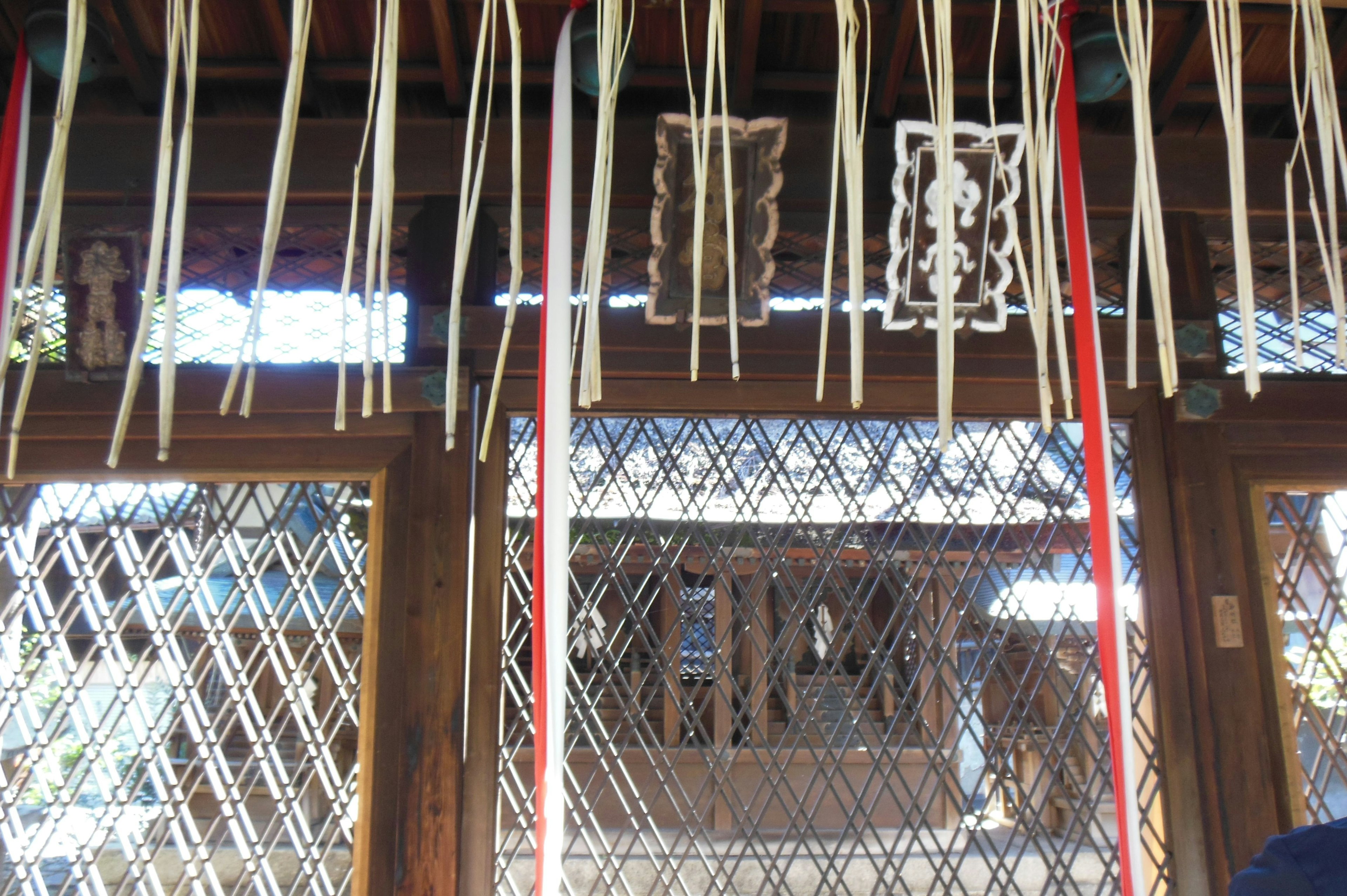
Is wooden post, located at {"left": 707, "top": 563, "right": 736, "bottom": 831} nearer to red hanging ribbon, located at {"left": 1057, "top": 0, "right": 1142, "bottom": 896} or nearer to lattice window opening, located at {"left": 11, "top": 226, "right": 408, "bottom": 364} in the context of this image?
lattice window opening, located at {"left": 11, "top": 226, "right": 408, "bottom": 364}

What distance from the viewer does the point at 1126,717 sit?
175cm

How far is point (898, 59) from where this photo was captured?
2.87 meters

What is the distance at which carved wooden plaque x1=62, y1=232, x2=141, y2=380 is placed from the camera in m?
2.88

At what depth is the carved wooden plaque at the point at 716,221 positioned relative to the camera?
9.02 feet

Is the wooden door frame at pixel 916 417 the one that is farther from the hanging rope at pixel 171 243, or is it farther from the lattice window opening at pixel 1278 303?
the hanging rope at pixel 171 243

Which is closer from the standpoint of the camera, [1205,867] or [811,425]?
[1205,867]

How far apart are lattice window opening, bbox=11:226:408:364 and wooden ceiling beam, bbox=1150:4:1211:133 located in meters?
2.47

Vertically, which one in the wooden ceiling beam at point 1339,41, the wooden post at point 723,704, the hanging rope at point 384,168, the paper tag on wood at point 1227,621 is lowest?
the wooden post at point 723,704

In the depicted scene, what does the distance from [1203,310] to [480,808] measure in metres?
2.70

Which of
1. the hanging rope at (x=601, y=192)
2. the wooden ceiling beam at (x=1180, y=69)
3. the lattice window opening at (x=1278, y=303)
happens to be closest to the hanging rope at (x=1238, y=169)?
the hanging rope at (x=601, y=192)

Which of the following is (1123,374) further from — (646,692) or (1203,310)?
(646,692)

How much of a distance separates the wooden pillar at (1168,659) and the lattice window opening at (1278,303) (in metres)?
0.56

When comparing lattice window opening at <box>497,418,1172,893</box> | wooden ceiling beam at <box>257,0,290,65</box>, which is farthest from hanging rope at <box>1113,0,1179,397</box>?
wooden ceiling beam at <box>257,0,290,65</box>

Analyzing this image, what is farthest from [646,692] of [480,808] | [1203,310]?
[1203,310]
